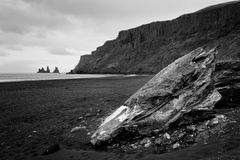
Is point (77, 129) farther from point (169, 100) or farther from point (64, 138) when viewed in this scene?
point (169, 100)

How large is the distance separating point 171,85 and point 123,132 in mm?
3063

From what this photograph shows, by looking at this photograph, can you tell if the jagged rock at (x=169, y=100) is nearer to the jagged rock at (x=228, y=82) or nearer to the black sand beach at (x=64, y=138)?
the black sand beach at (x=64, y=138)

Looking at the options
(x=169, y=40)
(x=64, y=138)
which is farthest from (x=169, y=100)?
(x=169, y=40)

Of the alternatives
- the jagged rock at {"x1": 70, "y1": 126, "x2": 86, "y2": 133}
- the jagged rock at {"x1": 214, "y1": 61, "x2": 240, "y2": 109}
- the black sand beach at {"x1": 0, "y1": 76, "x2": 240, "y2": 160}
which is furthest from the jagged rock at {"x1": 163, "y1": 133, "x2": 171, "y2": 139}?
the jagged rock at {"x1": 70, "y1": 126, "x2": 86, "y2": 133}

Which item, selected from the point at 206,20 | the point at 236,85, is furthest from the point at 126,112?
the point at 206,20

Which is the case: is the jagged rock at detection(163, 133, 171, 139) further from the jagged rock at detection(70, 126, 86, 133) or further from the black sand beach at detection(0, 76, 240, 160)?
the jagged rock at detection(70, 126, 86, 133)

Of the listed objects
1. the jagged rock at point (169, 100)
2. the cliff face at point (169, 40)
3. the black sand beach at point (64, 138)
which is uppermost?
the cliff face at point (169, 40)

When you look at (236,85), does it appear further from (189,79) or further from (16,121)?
(16,121)

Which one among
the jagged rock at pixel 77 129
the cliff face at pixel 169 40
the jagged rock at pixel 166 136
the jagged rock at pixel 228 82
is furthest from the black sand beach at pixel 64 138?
the cliff face at pixel 169 40

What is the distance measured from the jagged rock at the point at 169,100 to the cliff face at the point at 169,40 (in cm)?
5932

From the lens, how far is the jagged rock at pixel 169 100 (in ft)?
25.3

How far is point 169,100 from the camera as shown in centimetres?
818

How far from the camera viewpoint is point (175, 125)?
7.63 m

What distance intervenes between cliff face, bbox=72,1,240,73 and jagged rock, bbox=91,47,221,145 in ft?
195
